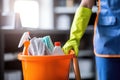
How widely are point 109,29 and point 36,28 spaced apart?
3.36 feet

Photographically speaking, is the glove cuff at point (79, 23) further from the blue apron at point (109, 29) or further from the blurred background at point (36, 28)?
the blurred background at point (36, 28)

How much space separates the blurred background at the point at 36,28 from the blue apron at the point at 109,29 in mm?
911

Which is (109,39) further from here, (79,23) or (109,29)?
(79,23)

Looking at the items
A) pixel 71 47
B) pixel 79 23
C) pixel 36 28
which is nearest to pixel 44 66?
pixel 71 47

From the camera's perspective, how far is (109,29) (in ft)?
4.41

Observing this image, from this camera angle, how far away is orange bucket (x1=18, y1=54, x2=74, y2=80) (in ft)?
4.35

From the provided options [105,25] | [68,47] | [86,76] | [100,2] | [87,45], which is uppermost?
[100,2]

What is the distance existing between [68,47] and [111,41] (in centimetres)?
26

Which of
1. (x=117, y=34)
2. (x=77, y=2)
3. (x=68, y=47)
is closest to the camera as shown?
(x=117, y=34)

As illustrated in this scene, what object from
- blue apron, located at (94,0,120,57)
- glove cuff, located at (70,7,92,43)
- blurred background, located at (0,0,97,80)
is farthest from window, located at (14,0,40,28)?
blue apron, located at (94,0,120,57)

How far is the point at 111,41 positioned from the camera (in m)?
1.32

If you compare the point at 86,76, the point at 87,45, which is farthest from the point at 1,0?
the point at 86,76

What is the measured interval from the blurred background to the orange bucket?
2.36 feet

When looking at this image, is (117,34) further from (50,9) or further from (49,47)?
(50,9)
